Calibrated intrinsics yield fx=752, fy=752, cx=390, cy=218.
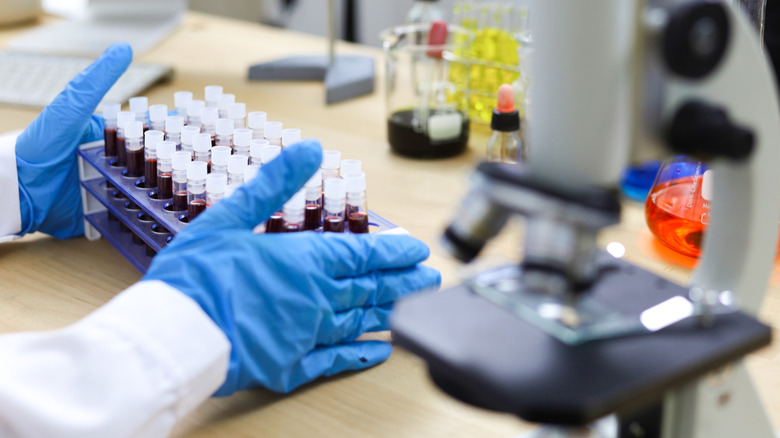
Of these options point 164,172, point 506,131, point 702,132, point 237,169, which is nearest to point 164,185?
point 164,172

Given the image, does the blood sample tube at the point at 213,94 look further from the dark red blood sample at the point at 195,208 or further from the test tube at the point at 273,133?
the dark red blood sample at the point at 195,208

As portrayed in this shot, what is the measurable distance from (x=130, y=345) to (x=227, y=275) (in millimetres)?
127

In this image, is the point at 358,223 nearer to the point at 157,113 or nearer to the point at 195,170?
the point at 195,170

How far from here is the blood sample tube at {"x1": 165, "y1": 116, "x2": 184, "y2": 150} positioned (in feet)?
3.79

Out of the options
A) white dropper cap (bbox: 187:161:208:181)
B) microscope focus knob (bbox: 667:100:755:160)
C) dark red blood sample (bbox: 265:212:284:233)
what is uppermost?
microscope focus knob (bbox: 667:100:755:160)

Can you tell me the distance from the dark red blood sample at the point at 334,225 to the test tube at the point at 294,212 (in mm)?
32

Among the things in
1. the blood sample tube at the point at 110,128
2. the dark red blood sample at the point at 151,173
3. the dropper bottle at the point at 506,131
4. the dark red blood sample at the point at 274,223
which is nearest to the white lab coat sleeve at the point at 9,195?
the blood sample tube at the point at 110,128

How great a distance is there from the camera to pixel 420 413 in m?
0.81

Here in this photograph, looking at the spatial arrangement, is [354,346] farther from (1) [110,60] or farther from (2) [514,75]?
(2) [514,75]

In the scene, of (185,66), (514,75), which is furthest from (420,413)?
(185,66)

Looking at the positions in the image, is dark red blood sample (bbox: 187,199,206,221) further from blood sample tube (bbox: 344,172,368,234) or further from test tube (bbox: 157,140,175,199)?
blood sample tube (bbox: 344,172,368,234)

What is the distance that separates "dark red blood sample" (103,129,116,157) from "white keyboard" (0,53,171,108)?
57cm

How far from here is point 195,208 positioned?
3.25 ft

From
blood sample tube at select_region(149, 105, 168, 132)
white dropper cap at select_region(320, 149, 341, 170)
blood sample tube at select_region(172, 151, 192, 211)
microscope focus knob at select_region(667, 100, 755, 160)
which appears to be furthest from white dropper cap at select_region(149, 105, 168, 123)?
microscope focus knob at select_region(667, 100, 755, 160)
